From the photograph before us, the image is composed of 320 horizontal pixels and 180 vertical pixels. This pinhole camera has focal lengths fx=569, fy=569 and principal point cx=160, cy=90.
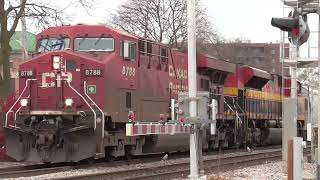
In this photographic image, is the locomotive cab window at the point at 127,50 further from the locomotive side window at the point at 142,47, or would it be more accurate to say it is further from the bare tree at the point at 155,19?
the bare tree at the point at 155,19

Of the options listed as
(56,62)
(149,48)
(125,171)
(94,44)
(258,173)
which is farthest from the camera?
(149,48)

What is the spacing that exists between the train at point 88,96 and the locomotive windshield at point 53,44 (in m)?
0.03

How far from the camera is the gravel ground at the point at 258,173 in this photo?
14720 mm

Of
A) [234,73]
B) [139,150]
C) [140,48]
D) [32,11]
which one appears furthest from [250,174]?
[32,11]

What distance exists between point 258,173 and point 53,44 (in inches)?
289

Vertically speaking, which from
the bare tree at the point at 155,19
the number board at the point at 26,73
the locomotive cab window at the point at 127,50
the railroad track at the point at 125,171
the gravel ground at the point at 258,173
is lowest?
the gravel ground at the point at 258,173

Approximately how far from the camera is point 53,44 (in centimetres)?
1764

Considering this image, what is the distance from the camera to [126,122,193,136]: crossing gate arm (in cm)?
845

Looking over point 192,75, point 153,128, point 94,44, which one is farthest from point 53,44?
point 153,128

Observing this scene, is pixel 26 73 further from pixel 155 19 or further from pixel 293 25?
pixel 155 19

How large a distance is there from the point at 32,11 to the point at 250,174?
1694 centimetres

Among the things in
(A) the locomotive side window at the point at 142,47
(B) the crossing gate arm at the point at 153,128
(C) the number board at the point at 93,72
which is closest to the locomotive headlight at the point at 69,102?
(C) the number board at the point at 93,72

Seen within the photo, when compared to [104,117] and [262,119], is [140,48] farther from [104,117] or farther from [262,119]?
[262,119]

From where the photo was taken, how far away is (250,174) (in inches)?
634
